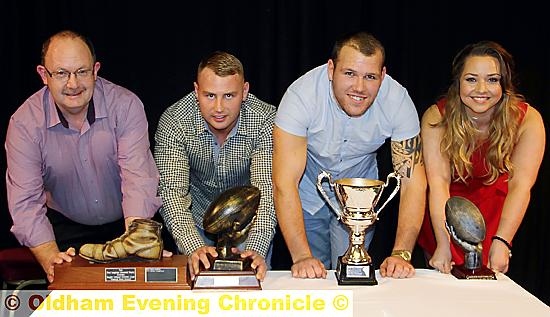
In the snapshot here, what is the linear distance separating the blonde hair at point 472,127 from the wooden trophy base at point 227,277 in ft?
3.24

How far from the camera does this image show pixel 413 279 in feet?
7.84

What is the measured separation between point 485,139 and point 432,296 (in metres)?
0.91

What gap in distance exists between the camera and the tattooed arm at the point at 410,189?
2711 mm

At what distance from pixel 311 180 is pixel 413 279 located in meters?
0.82

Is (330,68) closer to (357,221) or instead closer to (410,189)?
(410,189)

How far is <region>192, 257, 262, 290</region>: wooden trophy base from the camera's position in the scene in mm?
2221

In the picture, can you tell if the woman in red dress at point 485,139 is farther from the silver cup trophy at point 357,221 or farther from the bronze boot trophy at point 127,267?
the bronze boot trophy at point 127,267

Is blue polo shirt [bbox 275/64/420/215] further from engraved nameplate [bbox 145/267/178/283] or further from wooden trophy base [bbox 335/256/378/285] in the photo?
engraved nameplate [bbox 145/267/178/283]

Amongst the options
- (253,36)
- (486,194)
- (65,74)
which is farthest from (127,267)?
(253,36)

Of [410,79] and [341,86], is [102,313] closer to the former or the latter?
[341,86]

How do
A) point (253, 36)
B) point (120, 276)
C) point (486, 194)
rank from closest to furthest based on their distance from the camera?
point (120, 276) < point (486, 194) < point (253, 36)

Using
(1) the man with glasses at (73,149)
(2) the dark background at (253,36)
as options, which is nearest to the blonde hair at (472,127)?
(2) the dark background at (253,36)

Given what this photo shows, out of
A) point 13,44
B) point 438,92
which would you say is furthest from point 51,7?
point 438,92

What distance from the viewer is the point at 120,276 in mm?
2164
